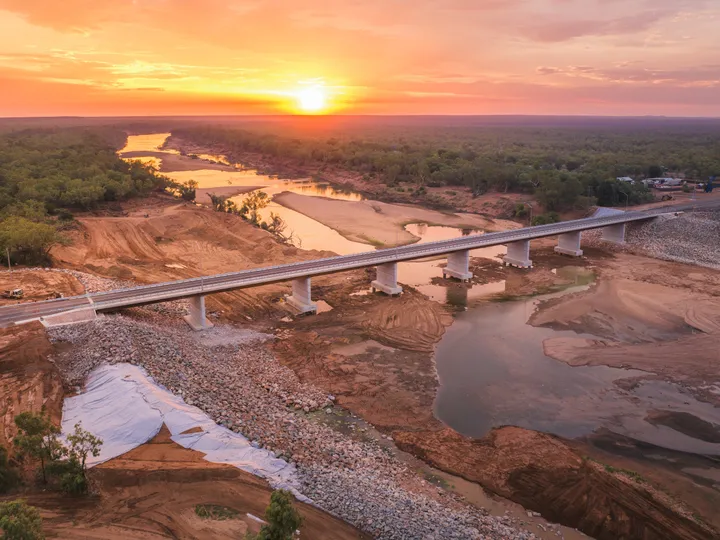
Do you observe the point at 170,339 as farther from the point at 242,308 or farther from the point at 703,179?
the point at 703,179

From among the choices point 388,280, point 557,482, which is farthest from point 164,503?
point 388,280

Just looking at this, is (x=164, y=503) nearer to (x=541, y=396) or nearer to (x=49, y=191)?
(x=541, y=396)

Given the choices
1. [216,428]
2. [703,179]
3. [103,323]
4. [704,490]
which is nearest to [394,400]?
[216,428]

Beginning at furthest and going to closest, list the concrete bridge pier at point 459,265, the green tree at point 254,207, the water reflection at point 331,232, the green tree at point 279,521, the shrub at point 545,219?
the green tree at point 254,207, the shrub at point 545,219, the concrete bridge pier at point 459,265, the water reflection at point 331,232, the green tree at point 279,521

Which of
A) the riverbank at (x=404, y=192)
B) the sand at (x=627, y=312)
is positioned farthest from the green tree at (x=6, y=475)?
the riverbank at (x=404, y=192)

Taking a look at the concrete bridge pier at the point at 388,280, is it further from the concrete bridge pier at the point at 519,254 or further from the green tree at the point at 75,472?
the green tree at the point at 75,472

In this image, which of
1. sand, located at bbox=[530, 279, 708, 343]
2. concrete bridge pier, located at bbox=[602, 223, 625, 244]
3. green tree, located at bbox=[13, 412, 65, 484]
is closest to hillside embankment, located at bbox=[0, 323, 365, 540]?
green tree, located at bbox=[13, 412, 65, 484]

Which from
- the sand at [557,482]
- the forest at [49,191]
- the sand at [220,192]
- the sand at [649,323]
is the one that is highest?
the forest at [49,191]
